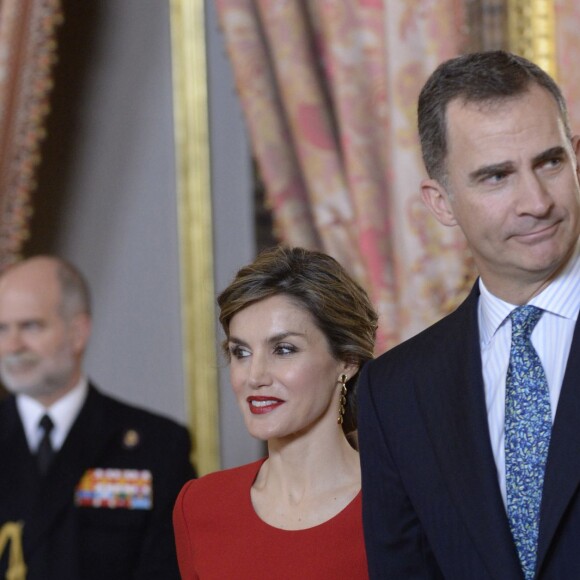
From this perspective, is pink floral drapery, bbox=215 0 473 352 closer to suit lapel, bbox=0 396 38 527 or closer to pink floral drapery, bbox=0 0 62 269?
pink floral drapery, bbox=0 0 62 269

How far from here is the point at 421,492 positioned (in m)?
1.69

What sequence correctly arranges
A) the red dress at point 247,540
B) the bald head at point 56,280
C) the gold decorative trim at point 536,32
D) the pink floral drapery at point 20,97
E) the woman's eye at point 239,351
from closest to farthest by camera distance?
the red dress at point 247,540 → the woman's eye at point 239,351 → the gold decorative trim at point 536,32 → the bald head at point 56,280 → the pink floral drapery at point 20,97

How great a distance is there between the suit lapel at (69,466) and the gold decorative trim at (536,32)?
148 centimetres

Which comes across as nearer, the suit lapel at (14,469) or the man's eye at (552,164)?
the man's eye at (552,164)

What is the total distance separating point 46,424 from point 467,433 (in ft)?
5.99

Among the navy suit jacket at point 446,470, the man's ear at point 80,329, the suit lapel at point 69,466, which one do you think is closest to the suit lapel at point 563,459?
the navy suit jacket at point 446,470

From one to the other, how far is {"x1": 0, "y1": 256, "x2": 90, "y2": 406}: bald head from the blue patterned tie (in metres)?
1.89

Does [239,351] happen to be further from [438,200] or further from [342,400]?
[438,200]

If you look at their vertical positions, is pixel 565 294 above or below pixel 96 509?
above

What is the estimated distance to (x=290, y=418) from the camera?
2076 millimetres

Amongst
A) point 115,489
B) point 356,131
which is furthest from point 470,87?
point 115,489

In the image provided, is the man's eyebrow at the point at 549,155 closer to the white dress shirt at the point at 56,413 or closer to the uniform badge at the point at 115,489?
the uniform badge at the point at 115,489

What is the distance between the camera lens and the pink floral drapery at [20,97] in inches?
149

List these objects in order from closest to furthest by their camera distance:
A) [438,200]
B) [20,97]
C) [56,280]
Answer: [438,200]
[56,280]
[20,97]
